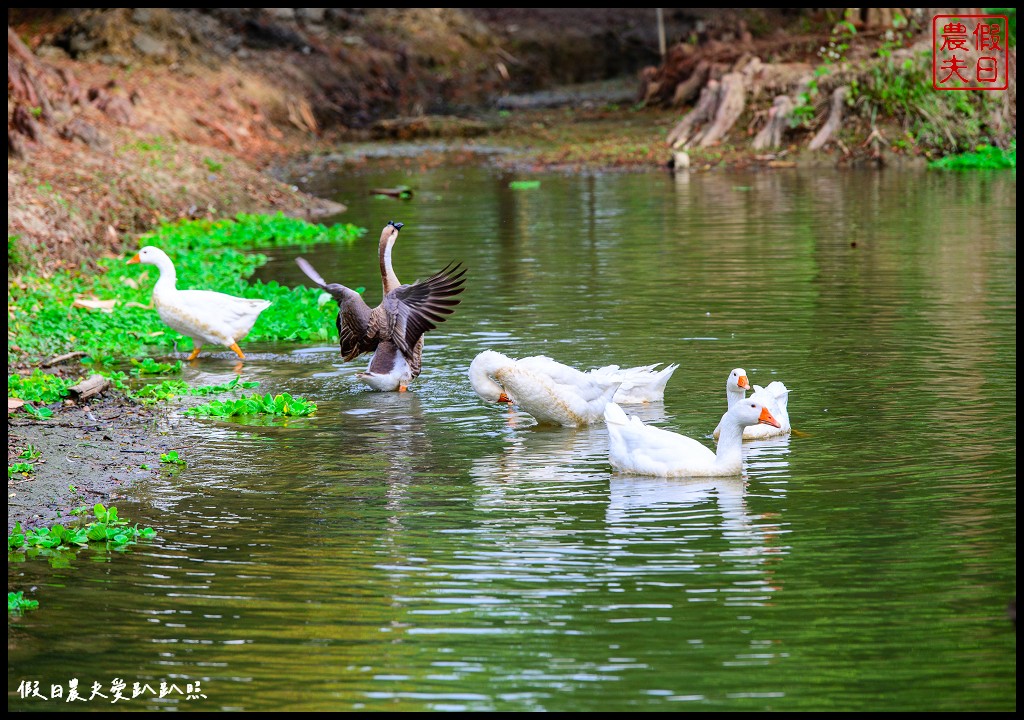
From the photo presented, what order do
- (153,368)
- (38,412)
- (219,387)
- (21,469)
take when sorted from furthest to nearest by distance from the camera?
(153,368), (219,387), (38,412), (21,469)

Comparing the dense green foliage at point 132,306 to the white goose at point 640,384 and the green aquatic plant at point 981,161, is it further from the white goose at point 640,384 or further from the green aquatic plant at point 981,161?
the green aquatic plant at point 981,161

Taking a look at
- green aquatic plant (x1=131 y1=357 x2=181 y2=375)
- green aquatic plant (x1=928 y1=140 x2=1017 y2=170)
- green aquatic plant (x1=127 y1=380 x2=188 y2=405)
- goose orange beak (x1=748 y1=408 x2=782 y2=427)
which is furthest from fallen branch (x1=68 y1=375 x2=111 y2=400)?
green aquatic plant (x1=928 y1=140 x2=1017 y2=170)

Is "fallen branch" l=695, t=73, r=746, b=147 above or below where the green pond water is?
above

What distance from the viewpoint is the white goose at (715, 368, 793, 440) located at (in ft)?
30.0

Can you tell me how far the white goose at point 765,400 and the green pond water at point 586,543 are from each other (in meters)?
0.19

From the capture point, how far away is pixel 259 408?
10.7m

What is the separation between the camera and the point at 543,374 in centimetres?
1008

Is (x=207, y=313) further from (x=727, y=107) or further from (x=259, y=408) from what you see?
(x=727, y=107)

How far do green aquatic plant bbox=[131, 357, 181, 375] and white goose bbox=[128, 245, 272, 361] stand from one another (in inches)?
15.9

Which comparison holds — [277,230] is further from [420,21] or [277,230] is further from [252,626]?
[420,21]

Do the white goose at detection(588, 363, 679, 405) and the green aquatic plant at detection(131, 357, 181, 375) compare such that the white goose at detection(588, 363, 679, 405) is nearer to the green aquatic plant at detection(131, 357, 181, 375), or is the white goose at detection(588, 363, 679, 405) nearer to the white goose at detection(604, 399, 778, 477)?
the white goose at detection(604, 399, 778, 477)

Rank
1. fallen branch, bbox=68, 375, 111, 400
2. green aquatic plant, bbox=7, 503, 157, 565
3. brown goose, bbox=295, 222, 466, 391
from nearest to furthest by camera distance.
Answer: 1. green aquatic plant, bbox=7, 503, 157, 565
2. fallen branch, bbox=68, 375, 111, 400
3. brown goose, bbox=295, 222, 466, 391

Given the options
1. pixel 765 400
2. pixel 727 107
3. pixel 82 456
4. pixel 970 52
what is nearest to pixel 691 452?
pixel 765 400

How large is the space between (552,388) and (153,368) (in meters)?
4.23
